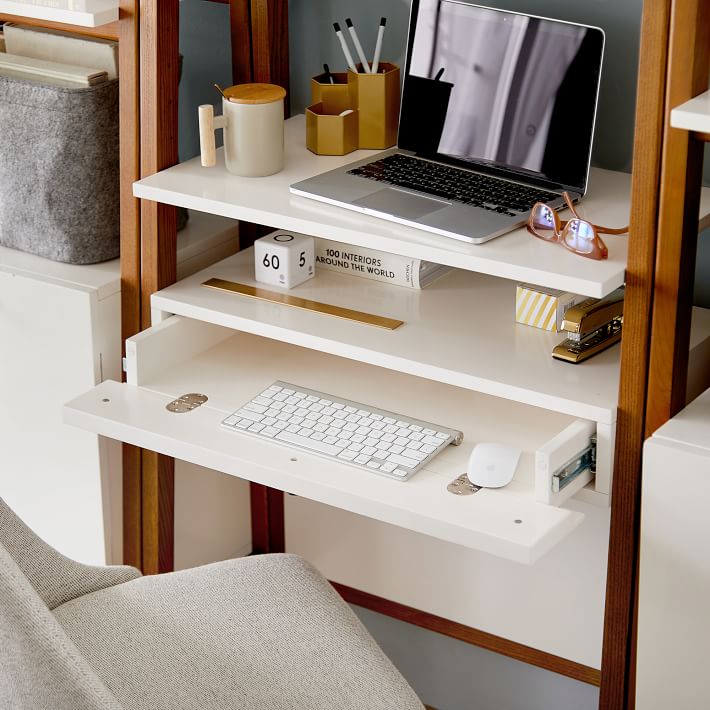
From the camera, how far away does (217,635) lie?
4.73 ft

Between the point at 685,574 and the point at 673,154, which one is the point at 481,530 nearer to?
the point at 685,574

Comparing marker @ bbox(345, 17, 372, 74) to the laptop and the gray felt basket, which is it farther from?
the gray felt basket

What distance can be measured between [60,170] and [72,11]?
266 millimetres

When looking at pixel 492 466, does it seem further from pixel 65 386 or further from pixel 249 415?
pixel 65 386

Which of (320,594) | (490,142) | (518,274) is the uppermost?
(490,142)

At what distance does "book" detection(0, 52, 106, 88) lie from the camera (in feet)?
5.98

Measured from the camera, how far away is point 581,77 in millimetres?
1610

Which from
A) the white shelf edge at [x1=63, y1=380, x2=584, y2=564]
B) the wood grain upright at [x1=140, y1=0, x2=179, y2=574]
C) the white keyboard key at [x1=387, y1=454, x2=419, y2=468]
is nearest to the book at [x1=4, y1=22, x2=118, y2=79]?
the wood grain upright at [x1=140, y1=0, x2=179, y2=574]

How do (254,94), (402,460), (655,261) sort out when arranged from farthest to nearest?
(254,94), (402,460), (655,261)

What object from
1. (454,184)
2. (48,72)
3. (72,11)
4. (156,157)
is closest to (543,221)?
(454,184)

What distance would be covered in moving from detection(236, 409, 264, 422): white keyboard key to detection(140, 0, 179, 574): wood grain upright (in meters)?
0.29

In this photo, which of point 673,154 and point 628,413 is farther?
point 628,413

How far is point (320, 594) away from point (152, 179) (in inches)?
24.6

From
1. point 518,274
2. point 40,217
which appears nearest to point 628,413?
point 518,274
